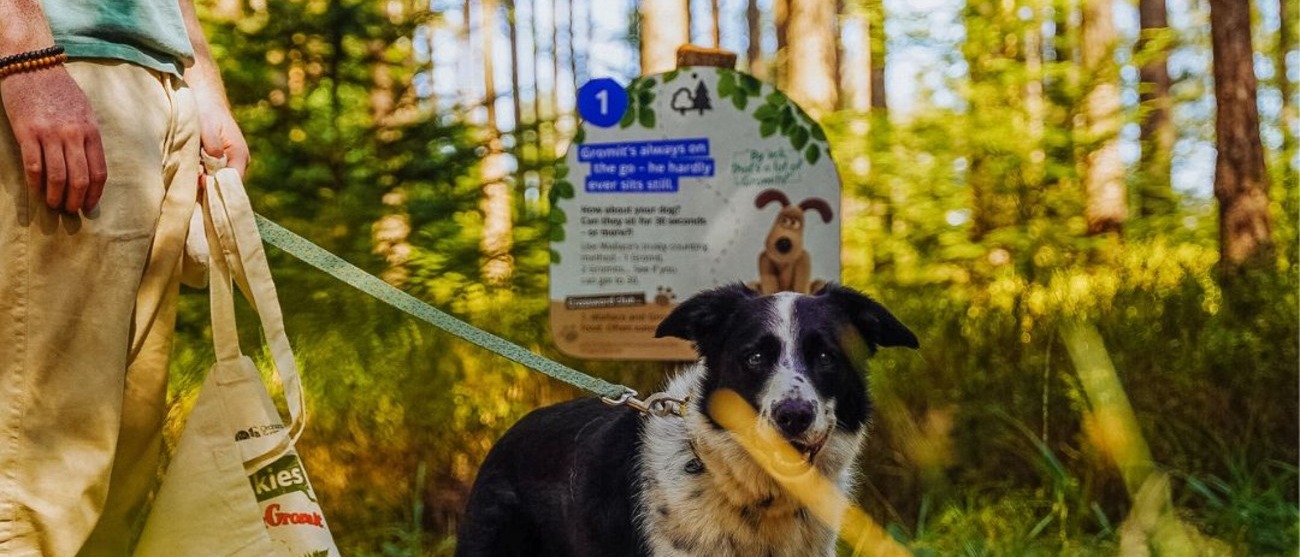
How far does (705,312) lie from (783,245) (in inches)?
48.5

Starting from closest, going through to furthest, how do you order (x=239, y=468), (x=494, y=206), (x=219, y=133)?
(x=239, y=468) → (x=219, y=133) → (x=494, y=206)

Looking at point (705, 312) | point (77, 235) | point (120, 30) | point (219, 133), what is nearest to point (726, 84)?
point (705, 312)

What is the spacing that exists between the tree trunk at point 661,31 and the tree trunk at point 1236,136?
2.96 meters

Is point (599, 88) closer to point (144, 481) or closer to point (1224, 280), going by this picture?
point (144, 481)

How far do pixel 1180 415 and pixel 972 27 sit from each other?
277cm

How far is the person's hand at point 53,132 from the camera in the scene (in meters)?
2.07

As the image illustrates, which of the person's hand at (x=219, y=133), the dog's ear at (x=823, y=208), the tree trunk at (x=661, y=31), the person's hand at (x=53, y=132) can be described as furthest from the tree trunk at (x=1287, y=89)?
the person's hand at (x=53, y=132)

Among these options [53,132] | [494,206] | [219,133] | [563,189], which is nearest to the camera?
[53,132]

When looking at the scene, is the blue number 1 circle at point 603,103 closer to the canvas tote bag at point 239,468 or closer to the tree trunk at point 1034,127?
the canvas tote bag at point 239,468

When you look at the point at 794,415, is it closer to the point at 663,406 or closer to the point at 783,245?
the point at 663,406

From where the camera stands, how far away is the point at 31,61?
2082mm

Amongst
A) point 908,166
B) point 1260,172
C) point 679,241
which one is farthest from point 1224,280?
point 679,241

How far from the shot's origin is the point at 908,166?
725cm

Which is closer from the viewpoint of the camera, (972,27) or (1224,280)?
(1224,280)
